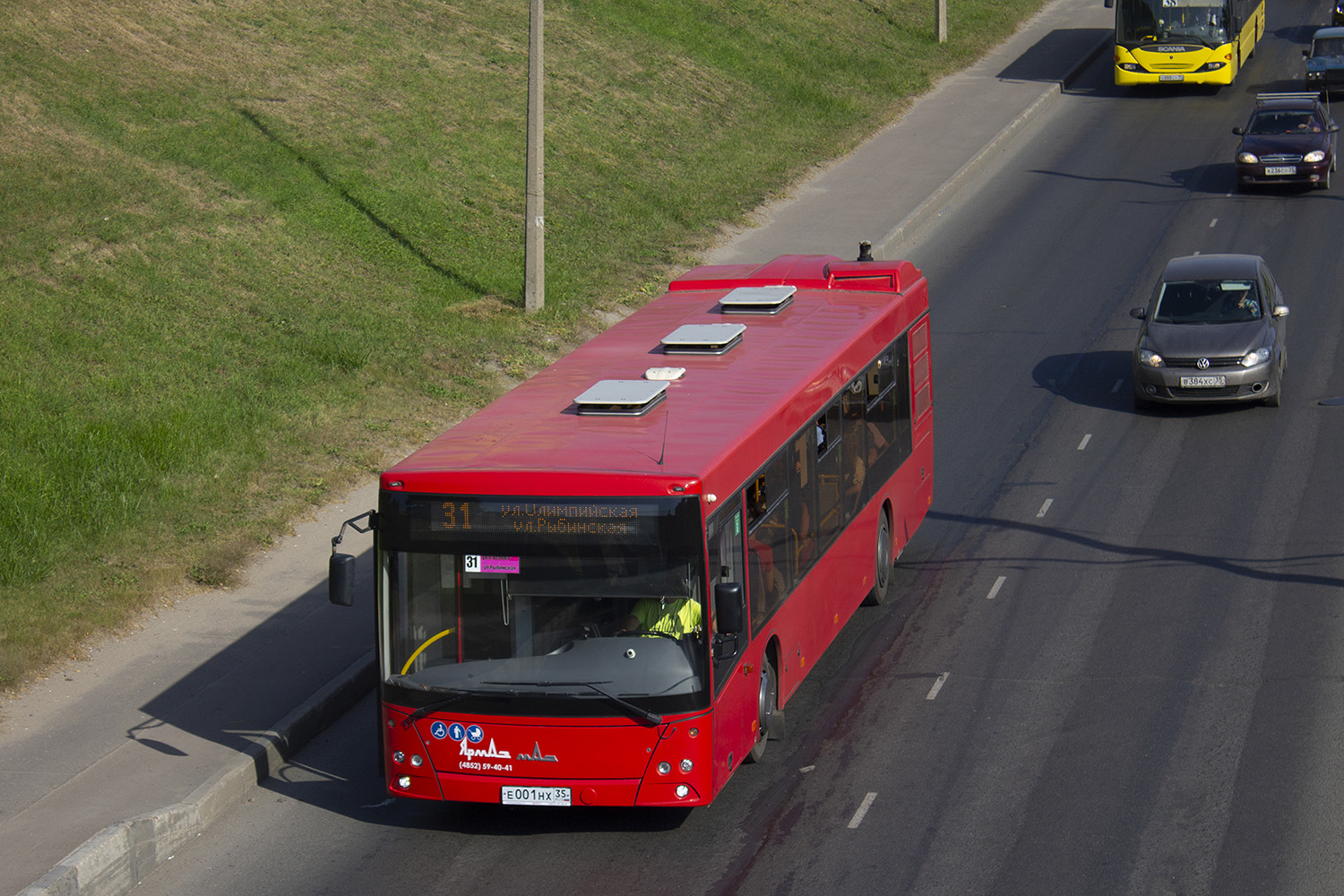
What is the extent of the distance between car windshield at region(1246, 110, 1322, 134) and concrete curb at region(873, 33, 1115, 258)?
5507mm

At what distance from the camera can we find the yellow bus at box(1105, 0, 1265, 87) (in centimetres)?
3725

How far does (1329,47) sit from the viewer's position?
3803 cm

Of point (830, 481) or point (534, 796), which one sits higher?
point (830, 481)

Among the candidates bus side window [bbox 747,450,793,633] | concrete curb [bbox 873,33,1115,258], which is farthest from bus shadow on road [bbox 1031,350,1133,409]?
bus side window [bbox 747,450,793,633]

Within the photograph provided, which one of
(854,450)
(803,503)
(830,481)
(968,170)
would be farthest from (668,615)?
(968,170)

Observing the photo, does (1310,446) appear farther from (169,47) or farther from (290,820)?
(169,47)

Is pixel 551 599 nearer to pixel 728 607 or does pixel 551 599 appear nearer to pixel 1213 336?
pixel 728 607

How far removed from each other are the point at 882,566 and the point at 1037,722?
293 cm

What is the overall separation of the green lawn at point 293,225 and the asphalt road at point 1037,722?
172 inches

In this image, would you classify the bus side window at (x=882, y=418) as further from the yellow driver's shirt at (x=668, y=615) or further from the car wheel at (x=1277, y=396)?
the car wheel at (x=1277, y=396)

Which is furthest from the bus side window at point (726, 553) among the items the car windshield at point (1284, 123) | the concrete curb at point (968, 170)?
the car windshield at point (1284, 123)

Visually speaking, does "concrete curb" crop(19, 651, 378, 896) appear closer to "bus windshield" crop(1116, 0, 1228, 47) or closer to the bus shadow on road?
the bus shadow on road

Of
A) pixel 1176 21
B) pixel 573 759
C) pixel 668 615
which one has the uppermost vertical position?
pixel 1176 21

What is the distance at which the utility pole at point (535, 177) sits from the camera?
21891mm
